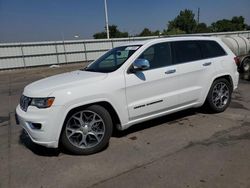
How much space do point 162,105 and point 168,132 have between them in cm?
51

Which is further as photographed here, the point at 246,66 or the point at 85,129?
the point at 246,66

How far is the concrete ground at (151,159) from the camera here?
133 inches

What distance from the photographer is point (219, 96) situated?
19.5ft

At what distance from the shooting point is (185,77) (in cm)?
517

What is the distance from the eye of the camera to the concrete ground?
11.1 feet

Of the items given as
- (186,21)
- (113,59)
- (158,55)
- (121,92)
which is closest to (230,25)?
(186,21)

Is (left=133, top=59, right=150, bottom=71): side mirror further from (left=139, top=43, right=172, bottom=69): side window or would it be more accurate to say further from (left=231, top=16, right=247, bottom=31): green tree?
(left=231, top=16, right=247, bottom=31): green tree

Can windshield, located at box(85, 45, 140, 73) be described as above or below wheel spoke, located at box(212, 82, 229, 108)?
above

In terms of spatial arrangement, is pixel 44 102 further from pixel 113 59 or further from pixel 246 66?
pixel 246 66

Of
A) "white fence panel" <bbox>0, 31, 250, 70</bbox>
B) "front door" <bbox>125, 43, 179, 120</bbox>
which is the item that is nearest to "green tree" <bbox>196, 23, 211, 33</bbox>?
"white fence panel" <bbox>0, 31, 250, 70</bbox>

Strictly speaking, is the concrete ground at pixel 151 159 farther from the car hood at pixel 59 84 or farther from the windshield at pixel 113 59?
the windshield at pixel 113 59

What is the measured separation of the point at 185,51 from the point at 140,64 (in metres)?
1.32

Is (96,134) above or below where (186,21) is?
below

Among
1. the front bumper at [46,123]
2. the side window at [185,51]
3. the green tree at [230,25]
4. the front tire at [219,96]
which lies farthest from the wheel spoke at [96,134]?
the green tree at [230,25]
